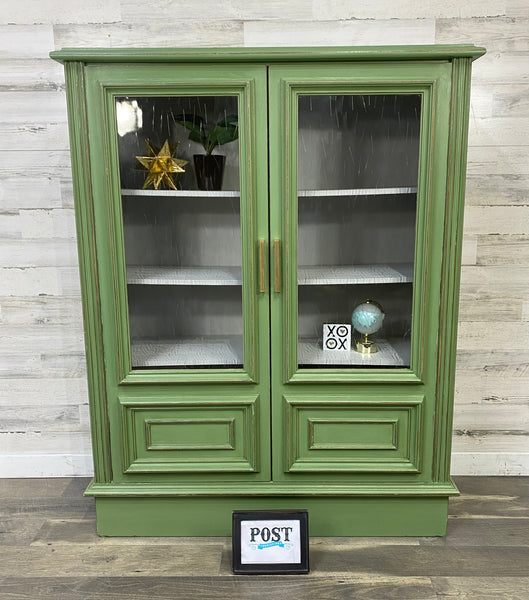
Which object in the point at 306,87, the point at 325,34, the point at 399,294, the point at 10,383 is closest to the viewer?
the point at 306,87

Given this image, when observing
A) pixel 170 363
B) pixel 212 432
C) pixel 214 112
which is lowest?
pixel 212 432

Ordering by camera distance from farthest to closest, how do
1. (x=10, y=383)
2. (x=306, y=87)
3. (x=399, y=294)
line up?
(x=10, y=383) → (x=399, y=294) → (x=306, y=87)

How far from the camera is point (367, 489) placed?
204cm

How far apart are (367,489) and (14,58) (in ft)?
7.30

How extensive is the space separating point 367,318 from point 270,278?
0.40 metres

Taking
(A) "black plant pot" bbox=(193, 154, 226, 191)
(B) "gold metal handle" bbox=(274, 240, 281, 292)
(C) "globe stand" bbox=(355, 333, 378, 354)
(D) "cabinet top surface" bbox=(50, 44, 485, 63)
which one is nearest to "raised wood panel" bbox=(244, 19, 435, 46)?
(D) "cabinet top surface" bbox=(50, 44, 485, 63)

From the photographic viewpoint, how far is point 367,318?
202 cm

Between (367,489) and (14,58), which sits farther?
(14,58)

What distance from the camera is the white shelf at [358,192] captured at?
189 cm

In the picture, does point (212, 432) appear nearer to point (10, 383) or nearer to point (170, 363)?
point (170, 363)

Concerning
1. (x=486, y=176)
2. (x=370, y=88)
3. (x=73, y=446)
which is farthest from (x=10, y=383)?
(x=486, y=176)

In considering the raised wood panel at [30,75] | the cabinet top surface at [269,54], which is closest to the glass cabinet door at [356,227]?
the cabinet top surface at [269,54]

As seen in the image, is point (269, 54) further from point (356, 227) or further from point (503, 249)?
point (503, 249)

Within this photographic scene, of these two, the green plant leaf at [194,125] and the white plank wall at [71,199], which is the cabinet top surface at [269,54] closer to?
the green plant leaf at [194,125]
